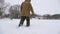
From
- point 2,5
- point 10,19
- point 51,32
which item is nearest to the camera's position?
point 51,32

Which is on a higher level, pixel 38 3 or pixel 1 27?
pixel 38 3

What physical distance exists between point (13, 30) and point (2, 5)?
0.93 meters

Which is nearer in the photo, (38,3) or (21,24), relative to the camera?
(21,24)

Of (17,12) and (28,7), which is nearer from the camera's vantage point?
(28,7)

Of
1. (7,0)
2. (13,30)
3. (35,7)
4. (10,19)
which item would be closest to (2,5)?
(7,0)

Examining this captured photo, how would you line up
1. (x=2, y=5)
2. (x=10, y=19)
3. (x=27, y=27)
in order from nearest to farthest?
(x=27, y=27) < (x=10, y=19) < (x=2, y=5)

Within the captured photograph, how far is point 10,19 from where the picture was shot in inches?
105

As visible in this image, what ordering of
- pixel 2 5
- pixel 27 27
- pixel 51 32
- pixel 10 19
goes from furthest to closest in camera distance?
pixel 2 5 < pixel 10 19 < pixel 27 27 < pixel 51 32

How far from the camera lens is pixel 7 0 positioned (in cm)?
286

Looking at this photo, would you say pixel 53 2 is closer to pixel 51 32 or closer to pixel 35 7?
pixel 35 7

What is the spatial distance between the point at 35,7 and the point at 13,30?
948 mm

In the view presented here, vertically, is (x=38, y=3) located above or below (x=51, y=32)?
above

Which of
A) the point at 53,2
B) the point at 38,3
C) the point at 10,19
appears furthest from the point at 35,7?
the point at 10,19

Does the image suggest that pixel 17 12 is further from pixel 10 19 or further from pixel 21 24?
pixel 21 24
